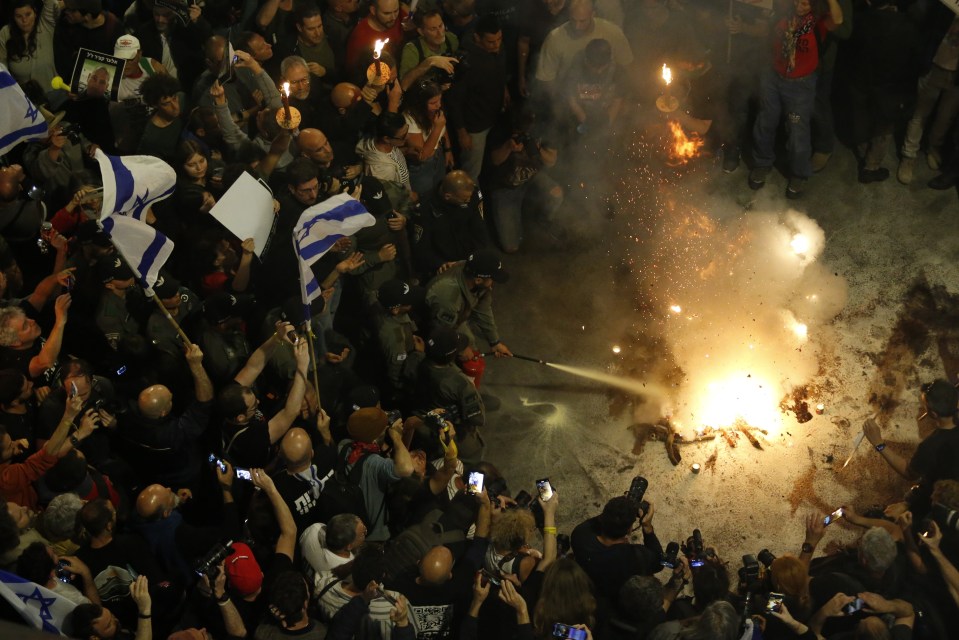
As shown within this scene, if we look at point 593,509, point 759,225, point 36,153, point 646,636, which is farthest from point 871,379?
point 36,153

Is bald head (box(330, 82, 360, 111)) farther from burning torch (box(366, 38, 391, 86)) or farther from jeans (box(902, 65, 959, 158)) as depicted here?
jeans (box(902, 65, 959, 158))

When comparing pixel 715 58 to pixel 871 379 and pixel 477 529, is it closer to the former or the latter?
pixel 871 379

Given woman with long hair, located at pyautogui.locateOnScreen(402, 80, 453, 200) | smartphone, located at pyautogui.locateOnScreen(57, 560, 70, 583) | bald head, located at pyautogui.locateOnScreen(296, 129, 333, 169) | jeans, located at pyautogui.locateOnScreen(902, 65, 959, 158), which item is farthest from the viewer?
jeans, located at pyautogui.locateOnScreen(902, 65, 959, 158)

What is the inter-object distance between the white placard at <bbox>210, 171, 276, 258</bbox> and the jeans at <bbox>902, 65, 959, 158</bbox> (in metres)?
7.03

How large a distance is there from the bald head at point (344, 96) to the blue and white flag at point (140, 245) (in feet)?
8.97

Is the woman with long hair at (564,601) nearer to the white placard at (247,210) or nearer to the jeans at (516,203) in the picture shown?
the white placard at (247,210)

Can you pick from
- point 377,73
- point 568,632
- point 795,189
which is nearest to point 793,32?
point 795,189

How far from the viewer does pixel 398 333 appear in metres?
8.84

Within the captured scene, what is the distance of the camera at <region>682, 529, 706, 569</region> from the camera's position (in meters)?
7.69

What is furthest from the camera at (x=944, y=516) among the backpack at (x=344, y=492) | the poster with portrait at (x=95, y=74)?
the poster with portrait at (x=95, y=74)

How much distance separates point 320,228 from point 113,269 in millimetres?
1676

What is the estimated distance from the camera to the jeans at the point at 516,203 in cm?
1102

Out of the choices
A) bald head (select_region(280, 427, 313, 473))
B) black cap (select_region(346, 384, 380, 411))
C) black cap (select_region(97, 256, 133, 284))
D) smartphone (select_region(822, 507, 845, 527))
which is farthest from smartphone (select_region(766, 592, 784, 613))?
black cap (select_region(97, 256, 133, 284))

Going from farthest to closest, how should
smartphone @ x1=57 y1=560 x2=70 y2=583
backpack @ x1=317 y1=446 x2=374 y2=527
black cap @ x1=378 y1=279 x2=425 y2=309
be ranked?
black cap @ x1=378 y1=279 x2=425 y2=309
backpack @ x1=317 y1=446 x2=374 y2=527
smartphone @ x1=57 y1=560 x2=70 y2=583
